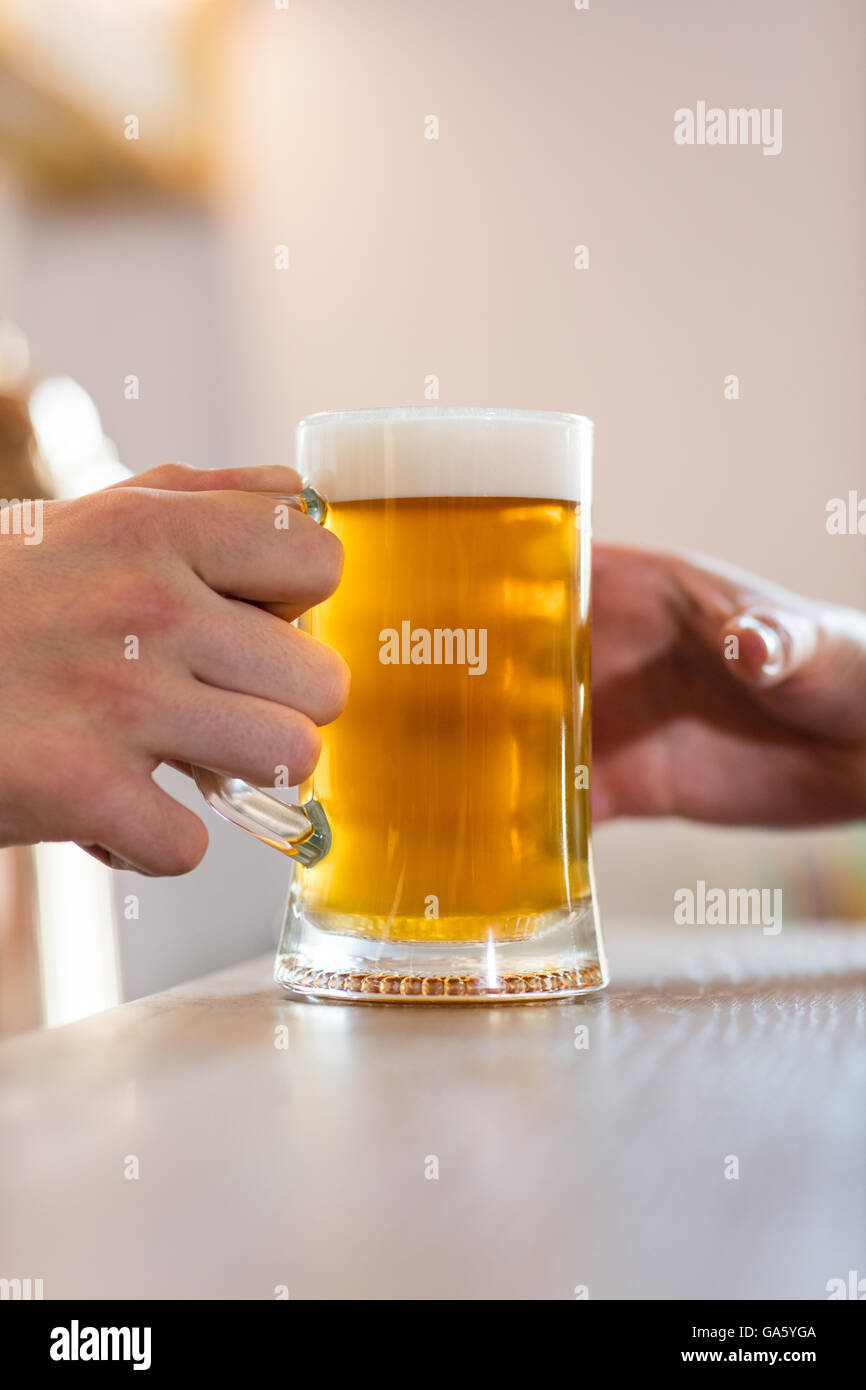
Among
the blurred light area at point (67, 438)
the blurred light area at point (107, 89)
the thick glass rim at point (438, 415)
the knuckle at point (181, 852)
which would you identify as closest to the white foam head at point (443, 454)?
the thick glass rim at point (438, 415)

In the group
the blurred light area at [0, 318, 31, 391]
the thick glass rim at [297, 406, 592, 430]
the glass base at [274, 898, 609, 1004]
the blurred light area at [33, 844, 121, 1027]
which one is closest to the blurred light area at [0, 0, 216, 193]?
the blurred light area at [0, 318, 31, 391]

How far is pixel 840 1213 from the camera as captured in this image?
250mm

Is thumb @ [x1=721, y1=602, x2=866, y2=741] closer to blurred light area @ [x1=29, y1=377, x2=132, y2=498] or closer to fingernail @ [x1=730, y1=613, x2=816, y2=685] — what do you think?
fingernail @ [x1=730, y1=613, x2=816, y2=685]

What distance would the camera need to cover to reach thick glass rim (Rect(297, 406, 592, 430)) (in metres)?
0.47

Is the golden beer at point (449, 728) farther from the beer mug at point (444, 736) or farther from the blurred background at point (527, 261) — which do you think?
the blurred background at point (527, 261)

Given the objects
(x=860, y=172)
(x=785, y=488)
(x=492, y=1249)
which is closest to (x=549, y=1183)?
(x=492, y=1249)

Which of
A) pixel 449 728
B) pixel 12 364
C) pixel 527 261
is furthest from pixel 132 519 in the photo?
pixel 527 261

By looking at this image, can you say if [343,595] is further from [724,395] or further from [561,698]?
[724,395]

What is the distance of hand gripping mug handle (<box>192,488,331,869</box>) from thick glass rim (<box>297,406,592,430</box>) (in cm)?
4

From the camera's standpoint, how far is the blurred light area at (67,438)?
4.09 feet

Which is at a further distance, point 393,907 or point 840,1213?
point 393,907

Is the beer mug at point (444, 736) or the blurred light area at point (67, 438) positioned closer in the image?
the beer mug at point (444, 736)

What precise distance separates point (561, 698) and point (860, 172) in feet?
5.20
